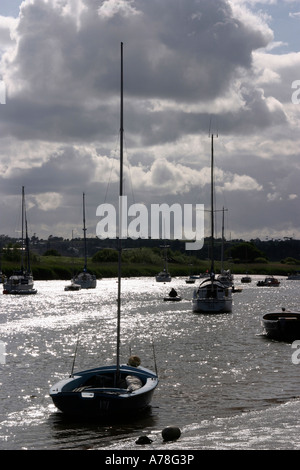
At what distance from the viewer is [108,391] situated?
23.4 meters

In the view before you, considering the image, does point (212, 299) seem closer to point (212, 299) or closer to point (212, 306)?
point (212, 299)

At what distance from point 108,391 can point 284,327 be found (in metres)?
26.9

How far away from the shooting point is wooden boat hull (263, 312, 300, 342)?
48.1m

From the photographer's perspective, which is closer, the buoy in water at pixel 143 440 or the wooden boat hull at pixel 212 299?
the buoy in water at pixel 143 440

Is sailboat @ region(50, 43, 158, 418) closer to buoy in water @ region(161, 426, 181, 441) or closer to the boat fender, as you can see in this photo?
the boat fender

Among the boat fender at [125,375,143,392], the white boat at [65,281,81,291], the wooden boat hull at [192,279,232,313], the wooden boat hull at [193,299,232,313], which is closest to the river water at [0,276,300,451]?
the boat fender at [125,375,143,392]

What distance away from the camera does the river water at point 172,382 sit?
21.2 meters

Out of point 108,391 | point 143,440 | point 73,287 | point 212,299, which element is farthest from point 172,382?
point 73,287

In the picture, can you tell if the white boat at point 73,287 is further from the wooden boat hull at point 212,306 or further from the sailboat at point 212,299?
the wooden boat hull at point 212,306

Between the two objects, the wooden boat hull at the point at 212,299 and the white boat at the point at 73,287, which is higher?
the wooden boat hull at the point at 212,299

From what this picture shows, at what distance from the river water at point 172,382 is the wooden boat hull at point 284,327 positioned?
3.82 ft

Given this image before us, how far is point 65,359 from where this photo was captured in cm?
3872

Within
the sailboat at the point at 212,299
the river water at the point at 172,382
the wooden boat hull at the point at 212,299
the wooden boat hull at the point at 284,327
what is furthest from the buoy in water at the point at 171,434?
the wooden boat hull at the point at 212,299
